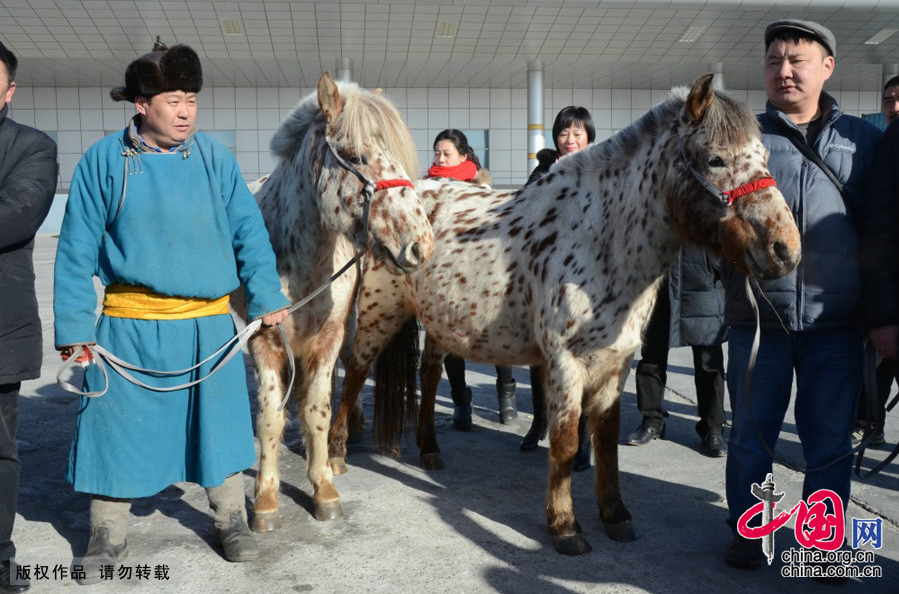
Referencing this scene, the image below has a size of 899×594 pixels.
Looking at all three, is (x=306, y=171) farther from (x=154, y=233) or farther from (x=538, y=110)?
(x=538, y=110)

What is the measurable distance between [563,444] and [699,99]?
5.38 ft

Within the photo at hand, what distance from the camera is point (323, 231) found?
135 inches

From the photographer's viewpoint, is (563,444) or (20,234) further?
(563,444)

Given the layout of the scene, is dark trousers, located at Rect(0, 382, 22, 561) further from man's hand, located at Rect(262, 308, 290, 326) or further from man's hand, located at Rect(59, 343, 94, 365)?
man's hand, located at Rect(262, 308, 290, 326)

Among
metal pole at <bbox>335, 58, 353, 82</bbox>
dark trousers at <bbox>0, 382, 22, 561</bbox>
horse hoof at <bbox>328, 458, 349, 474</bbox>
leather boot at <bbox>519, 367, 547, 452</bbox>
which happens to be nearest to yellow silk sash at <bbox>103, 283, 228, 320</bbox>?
dark trousers at <bbox>0, 382, 22, 561</bbox>

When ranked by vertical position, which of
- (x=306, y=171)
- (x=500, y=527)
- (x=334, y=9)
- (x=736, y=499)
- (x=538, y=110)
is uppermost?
(x=334, y=9)

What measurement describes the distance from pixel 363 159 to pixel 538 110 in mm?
16864

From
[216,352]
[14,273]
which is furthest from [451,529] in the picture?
[14,273]

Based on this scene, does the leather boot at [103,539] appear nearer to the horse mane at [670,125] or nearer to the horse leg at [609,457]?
the horse leg at [609,457]

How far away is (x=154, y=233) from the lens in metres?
2.78

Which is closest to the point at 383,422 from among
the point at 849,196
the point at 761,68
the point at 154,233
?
the point at 154,233

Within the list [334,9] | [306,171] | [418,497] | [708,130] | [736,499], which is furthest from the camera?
[334,9]

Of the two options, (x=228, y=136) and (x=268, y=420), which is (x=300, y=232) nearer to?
(x=268, y=420)

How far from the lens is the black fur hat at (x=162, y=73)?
2680 mm
